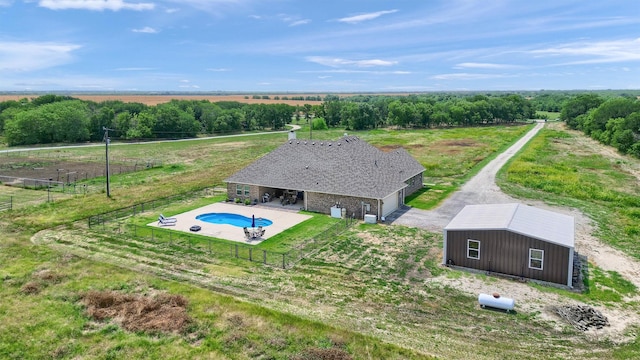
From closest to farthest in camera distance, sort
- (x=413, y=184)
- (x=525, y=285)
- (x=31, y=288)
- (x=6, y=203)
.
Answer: (x=31, y=288) → (x=525, y=285) → (x=6, y=203) → (x=413, y=184)

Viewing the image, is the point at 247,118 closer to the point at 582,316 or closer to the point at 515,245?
the point at 515,245

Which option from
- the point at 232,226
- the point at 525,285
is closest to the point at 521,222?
the point at 525,285

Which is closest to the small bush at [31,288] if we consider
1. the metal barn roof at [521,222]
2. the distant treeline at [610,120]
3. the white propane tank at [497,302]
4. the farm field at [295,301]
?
the farm field at [295,301]

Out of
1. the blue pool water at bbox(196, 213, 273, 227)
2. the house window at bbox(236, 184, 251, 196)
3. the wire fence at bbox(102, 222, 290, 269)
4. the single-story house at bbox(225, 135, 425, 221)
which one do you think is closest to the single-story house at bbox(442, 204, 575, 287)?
the single-story house at bbox(225, 135, 425, 221)

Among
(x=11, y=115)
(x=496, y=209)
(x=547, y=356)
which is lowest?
(x=547, y=356)

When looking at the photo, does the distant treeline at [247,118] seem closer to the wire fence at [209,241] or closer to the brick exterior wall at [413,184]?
the brick exterior wall at [413,184]

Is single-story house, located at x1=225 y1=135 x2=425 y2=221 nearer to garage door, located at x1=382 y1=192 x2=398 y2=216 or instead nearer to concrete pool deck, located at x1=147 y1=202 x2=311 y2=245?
garage door, located at x1=382 y1=192 x2=398 y2=216

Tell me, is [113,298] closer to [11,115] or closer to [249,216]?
[249,216]

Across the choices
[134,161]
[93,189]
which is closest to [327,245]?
[93,189]
